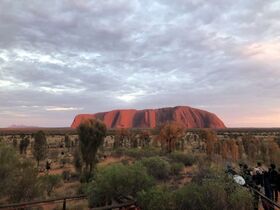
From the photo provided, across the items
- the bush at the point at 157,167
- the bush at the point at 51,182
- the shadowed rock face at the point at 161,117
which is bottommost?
the bush at the point at 51,182

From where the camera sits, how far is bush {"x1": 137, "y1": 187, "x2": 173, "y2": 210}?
322 inches

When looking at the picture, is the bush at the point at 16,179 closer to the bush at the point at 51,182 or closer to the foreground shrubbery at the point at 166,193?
the foreground shrubbery at the point at 166,193

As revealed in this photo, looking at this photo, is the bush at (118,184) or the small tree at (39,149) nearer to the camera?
the bush at (118,184)

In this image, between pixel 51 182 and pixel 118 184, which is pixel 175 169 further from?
pixel 118 184

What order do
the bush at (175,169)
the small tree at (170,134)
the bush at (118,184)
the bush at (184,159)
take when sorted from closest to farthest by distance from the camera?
the bush at (118,184)
the bush at (175,169)
the bush at (184,159)
the small tree at (170,134)

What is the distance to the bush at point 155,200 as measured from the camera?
8180mm

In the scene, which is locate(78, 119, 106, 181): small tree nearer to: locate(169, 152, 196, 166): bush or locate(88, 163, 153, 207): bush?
locate(88, 163, 153, 207): bush

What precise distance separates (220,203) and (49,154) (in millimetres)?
30865

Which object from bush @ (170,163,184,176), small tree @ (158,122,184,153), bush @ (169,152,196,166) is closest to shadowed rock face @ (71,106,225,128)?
small tree @ (158,122,184,153)

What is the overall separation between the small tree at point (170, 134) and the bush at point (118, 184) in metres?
23.6

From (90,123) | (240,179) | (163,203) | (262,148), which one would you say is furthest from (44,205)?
(262,148)

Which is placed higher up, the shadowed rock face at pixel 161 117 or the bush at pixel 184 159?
the shadowed rock face at pixel 161 117

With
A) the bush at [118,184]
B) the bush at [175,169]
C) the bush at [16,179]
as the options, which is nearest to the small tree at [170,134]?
the bush at [175,169]

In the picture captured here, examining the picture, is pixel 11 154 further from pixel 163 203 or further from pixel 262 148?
pixel 262 148
